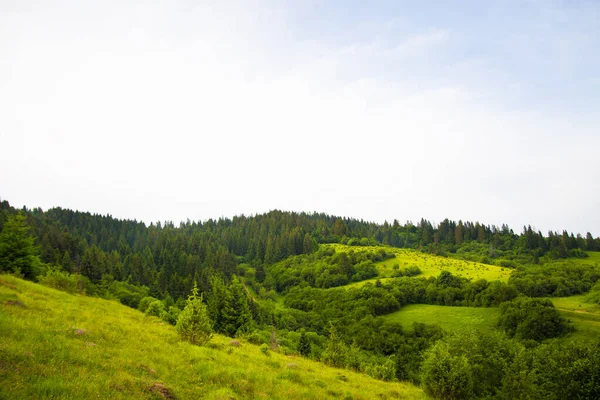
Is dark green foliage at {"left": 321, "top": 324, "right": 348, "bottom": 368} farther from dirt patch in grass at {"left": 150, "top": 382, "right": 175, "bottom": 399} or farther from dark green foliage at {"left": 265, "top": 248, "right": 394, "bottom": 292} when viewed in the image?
dark green foliage at {"left": 265, "top": 248, "right": 394, "bottom": 292}

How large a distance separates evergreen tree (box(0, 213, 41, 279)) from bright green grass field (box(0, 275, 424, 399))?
26.2m

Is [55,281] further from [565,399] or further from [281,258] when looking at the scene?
[281,258]

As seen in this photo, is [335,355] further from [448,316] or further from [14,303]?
[448,316]

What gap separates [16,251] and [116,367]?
42133mm

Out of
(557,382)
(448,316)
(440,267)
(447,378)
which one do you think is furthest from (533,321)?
(447,378)

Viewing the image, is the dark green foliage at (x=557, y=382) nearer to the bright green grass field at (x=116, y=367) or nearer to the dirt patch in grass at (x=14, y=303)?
the bright green grass field at (x=116, y=367)

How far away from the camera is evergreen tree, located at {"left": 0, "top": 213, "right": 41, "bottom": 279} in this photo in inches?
1624

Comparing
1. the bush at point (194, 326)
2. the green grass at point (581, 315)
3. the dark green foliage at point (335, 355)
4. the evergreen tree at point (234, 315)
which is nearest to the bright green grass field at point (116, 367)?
the bush at point (194, 326)

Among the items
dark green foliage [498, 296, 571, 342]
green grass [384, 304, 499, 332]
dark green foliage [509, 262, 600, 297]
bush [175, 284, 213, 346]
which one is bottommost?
green grass [384, 304, 499, 332]

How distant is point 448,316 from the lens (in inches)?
4139

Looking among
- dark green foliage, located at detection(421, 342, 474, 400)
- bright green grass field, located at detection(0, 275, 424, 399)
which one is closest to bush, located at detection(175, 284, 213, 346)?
bright green grass field, located at detection(0, 275, 424, 399)

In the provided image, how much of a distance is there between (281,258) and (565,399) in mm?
175913

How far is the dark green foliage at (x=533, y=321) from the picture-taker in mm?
83188

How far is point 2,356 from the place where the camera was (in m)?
10.8
